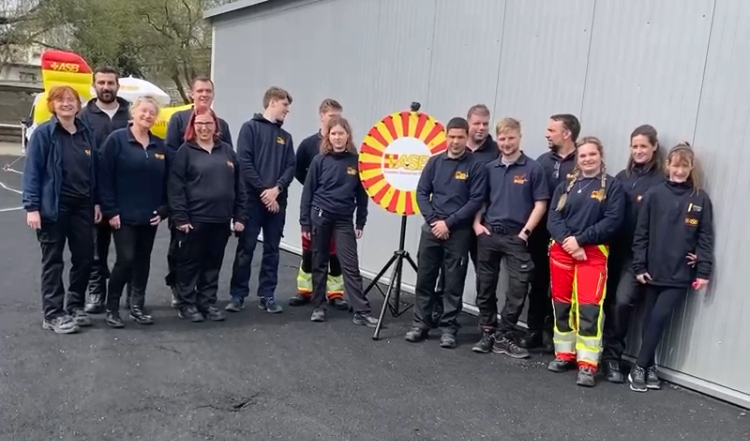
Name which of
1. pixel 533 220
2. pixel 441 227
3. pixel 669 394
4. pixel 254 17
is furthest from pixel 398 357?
pixel 254 17

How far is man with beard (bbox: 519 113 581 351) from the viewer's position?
208 inches

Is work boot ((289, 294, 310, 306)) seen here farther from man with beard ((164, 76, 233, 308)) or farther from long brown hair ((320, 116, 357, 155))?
long brown hair ((320, 116, 357, 155))

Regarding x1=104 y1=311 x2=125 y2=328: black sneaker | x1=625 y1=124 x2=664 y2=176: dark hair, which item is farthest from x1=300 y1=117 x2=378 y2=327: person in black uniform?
x1=625 y1=124 x2=664 y2=176: dark hair

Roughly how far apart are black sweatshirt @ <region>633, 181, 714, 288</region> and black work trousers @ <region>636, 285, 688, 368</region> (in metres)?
0.08

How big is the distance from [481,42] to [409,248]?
2251 mm

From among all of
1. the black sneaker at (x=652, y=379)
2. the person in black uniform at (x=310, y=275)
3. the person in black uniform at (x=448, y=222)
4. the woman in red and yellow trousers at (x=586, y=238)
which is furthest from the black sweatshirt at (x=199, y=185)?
the black sneaker at (x=652, y=379)

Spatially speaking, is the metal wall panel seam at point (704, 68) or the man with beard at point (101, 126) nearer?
the metal wall panel seam at point (704, 68)

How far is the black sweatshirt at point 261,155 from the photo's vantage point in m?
6.09

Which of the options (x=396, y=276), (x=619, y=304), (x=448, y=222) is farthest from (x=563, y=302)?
(x=396, y=276)

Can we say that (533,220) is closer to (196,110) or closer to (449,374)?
(449,374)

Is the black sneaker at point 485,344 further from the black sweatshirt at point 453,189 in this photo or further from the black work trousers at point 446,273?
the black sweatshirt at point 453,189

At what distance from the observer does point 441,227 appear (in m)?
5.40

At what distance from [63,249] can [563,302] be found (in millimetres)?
3806

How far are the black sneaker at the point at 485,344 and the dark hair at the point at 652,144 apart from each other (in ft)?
5.32
